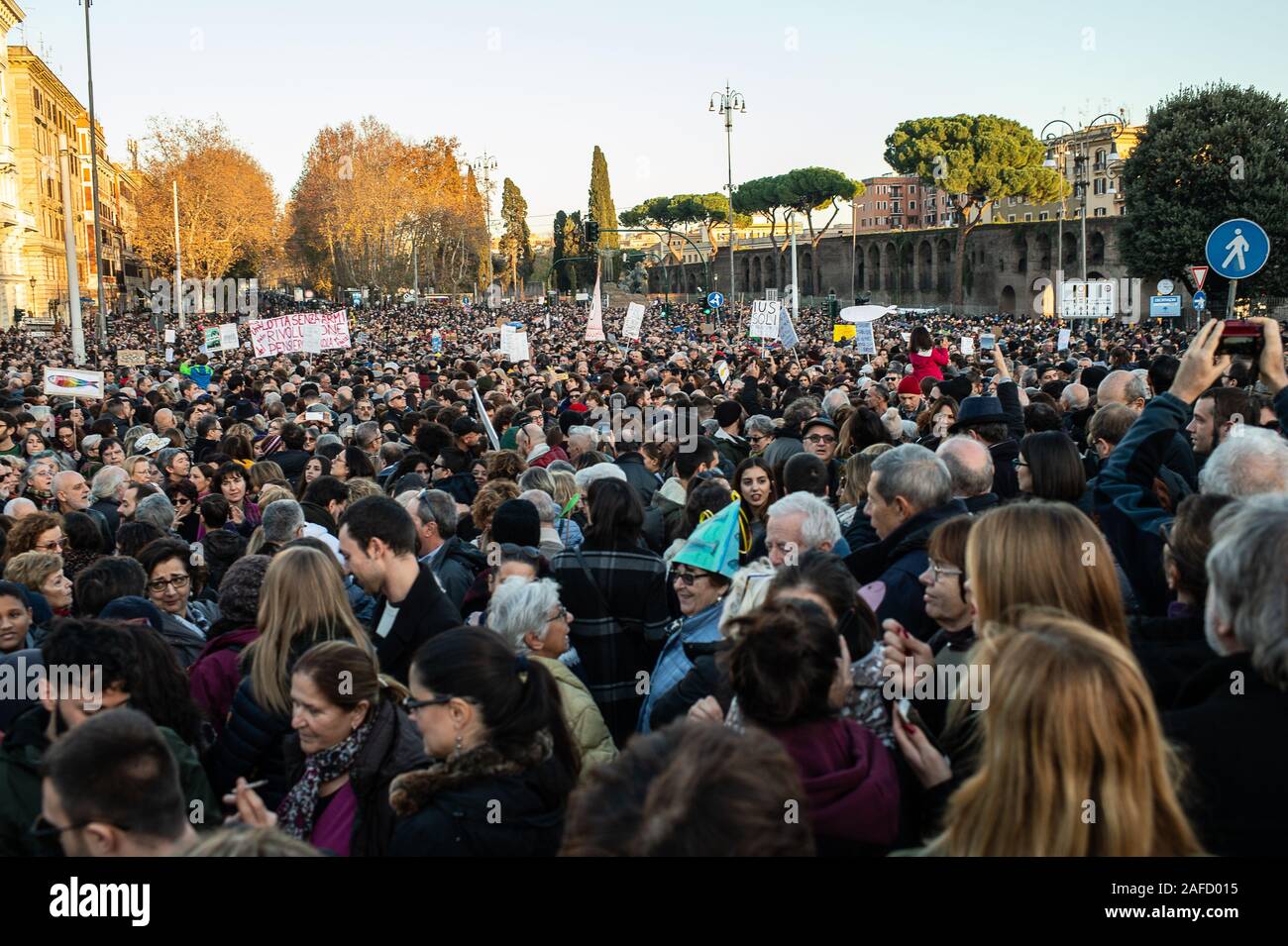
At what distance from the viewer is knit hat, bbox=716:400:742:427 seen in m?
8.67

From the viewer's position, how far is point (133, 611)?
423 centimetres

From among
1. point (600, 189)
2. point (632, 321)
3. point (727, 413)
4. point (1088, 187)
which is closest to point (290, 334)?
point (632, 321)

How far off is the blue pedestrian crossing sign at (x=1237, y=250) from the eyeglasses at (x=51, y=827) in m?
6.84

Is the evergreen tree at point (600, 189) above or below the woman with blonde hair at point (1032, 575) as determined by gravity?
above

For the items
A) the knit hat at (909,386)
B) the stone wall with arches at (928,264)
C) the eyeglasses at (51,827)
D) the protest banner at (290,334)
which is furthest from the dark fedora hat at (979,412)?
the stone wall with arches at (928,264)

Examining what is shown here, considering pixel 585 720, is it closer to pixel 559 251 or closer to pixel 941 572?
pixel 941 572

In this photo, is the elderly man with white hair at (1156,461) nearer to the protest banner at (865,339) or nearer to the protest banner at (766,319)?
the protest banner at (766,319)

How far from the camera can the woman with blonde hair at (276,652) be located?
3.48 meters

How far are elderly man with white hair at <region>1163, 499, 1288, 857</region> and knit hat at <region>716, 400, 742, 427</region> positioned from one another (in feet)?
20.5

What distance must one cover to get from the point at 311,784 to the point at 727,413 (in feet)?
19.2

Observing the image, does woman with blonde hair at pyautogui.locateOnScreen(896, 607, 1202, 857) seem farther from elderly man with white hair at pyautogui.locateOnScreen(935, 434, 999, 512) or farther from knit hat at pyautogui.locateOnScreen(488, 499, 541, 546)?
knit hat at pyautogui.locateOnScreen(488, 499, 541, 546)

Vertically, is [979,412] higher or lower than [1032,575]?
higher

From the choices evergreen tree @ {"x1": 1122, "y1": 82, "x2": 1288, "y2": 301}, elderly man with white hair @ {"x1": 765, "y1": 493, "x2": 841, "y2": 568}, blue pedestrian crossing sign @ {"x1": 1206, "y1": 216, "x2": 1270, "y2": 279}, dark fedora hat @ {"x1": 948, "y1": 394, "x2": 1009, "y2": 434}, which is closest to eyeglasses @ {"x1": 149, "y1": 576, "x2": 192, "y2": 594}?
elderly man with white hair @ {"x1": 765, "y1": 493, "x2": 841, "y2": 568}

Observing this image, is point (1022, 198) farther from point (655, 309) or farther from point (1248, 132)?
point (1248, 132)
